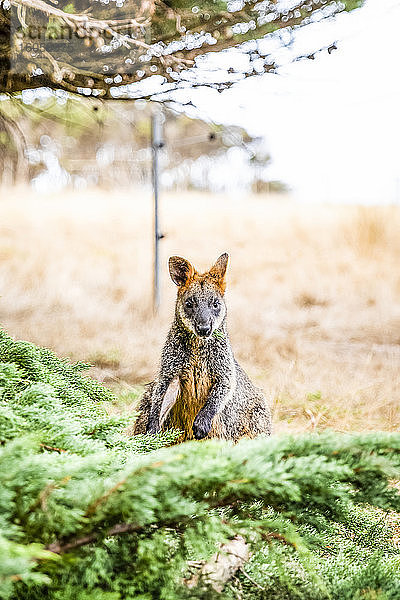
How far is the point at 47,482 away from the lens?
1.59 ft

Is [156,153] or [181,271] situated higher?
[156,153]

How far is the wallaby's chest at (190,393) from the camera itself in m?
1.25

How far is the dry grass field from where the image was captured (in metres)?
2.01

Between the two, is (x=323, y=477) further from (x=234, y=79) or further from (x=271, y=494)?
(x=234, y=79)

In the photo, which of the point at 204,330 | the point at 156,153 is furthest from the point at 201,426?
the point at 156,153

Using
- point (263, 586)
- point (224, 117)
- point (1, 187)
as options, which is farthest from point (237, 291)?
point (263, 586)

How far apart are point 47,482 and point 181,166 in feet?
8.24

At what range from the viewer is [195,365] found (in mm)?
1254

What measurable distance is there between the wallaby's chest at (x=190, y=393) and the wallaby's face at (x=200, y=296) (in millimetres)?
74

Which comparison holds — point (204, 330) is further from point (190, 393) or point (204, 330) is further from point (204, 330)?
point (190, 393)

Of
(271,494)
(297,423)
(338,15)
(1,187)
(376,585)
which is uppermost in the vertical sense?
(338,15)

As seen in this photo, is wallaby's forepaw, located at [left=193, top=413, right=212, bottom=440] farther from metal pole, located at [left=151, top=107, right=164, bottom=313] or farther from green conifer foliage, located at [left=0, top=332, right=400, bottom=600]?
metal pole, located at [left=151, top=107, right=164, bottom=313]

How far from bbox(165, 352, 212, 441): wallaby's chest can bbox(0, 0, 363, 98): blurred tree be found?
81 centimetres

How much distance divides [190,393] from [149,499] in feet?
2.67
